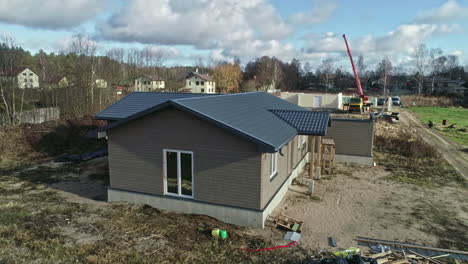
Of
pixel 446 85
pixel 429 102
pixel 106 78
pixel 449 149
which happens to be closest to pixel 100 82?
pixel 106 78

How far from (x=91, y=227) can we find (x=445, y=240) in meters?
11.0

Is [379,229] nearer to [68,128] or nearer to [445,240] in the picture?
[445,240]

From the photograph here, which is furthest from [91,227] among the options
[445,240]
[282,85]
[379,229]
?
[282,85]

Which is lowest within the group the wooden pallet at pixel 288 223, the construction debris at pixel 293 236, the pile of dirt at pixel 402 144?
the construction debris at pixel 293 236

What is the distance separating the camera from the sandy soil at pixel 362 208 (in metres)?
10.2

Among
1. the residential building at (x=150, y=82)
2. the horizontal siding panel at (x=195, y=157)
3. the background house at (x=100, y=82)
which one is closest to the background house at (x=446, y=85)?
the residential building at (x=150, y=82)

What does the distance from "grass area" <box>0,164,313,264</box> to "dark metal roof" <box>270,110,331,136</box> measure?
17.3 feet

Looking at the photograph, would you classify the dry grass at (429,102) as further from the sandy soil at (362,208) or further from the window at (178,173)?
the window at (178,173)

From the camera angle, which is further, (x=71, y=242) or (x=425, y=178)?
(x=425, y=178)

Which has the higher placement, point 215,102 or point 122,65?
point 122,65

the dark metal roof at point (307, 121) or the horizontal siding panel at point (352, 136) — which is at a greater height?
the dark metal roof at point (307, 121)

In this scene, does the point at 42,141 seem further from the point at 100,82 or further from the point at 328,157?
the point at 328,157

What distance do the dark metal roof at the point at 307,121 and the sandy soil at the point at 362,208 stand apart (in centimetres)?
277

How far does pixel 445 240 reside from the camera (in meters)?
9.99
